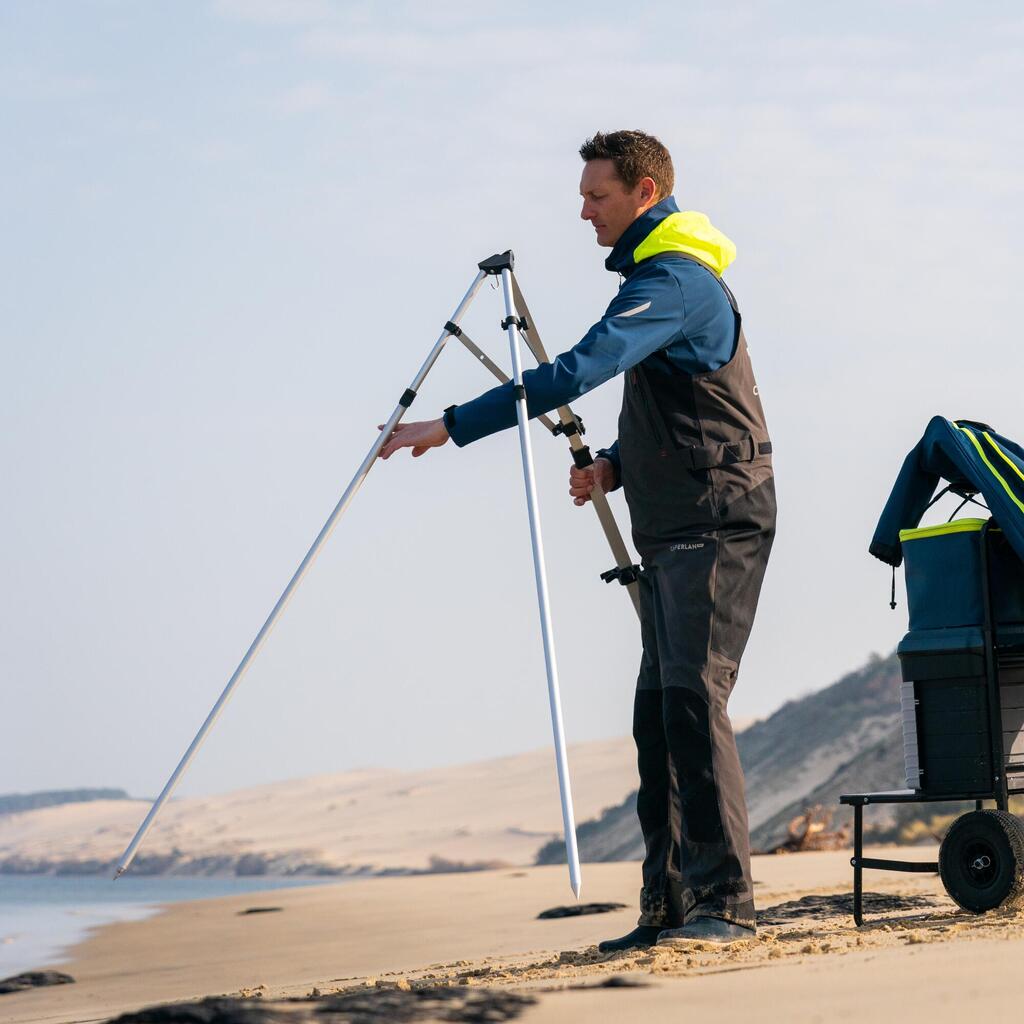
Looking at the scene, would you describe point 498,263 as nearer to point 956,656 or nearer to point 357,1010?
point 956,656

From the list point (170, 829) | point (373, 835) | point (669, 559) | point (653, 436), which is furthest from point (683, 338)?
point (170, 829)

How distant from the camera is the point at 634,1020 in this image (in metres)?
2.71

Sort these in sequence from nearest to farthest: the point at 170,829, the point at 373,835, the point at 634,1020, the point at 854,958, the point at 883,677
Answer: the point at 634,1020
the point at 854,958
the point at 883,677
the point at 373,835
the point at 170,829

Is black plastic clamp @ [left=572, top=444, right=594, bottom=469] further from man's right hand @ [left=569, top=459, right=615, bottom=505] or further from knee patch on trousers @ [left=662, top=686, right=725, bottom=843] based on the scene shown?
knee patch on trousers @ [left=662, top=686, right=725, bottom=843]

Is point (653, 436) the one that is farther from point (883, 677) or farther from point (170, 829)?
point (170, 829)

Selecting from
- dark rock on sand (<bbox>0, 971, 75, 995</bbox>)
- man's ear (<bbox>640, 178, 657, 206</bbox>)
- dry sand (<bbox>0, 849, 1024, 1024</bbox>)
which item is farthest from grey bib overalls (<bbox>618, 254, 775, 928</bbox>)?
dark rock on sand (<bbox>0, 971, 75, 995</bbox>)

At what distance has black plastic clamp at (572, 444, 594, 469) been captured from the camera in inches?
184

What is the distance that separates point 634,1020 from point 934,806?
624 inches

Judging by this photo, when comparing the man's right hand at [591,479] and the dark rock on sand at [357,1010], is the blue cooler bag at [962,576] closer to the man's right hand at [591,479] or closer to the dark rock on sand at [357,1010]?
the man's right hand at [591,479]

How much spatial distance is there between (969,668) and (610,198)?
5.56 feet

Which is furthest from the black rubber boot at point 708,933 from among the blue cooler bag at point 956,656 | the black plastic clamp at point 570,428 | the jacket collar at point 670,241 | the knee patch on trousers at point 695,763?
the jacket collar at point 670,241

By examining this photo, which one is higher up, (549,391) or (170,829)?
(549,391)

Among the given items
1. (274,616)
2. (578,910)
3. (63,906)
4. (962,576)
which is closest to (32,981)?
(578,910)

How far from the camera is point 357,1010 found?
2777 millimetres
